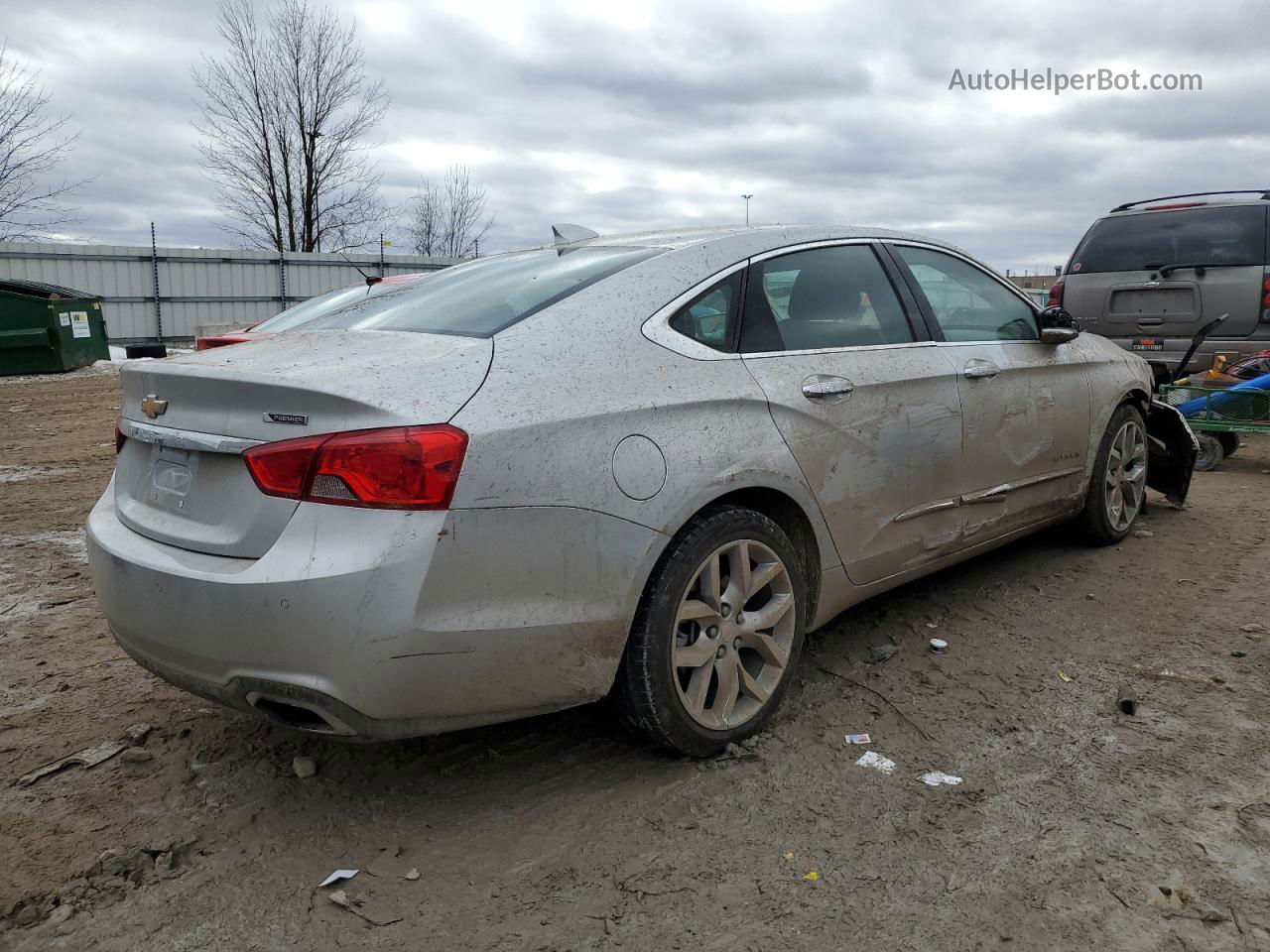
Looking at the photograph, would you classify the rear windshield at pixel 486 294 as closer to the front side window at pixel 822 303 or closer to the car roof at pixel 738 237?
the car roof at pixel 738 237

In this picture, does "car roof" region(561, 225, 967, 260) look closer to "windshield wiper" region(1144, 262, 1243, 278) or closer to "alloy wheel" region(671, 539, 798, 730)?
"alloy wheel" region(671, 539, 798, 730)

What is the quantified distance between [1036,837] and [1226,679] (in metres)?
1.46

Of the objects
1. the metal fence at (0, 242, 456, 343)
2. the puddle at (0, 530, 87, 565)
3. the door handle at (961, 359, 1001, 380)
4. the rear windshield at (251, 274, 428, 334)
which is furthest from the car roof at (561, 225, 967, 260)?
the metal fence at (0, 242, 456, 343)

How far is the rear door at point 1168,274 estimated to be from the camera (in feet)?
26.4

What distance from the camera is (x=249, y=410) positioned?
2.55 meters

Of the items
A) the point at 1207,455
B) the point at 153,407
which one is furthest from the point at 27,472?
the point at 1207,455

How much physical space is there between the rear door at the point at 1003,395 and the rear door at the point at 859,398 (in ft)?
0.48

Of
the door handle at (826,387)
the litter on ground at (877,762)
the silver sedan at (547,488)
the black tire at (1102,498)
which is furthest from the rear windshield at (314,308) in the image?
the litter on ground at (877,762)

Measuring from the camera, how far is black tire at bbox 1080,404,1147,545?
4.98 m

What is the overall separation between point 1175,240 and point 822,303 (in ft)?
20.7

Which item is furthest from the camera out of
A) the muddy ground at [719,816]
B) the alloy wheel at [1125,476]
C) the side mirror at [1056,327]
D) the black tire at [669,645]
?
the alloy wheel at [1125,476]

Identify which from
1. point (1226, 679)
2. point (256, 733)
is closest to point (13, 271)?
point (256, 733)

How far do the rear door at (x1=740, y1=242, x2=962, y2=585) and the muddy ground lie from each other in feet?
1.80

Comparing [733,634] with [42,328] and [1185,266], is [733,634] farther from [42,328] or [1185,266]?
[42,328]
